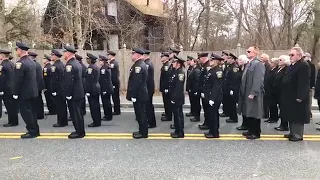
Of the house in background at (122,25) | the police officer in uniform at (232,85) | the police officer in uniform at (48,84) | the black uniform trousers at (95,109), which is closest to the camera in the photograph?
the black uniform trousers at (95,109)

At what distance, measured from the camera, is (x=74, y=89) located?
21.6 feet

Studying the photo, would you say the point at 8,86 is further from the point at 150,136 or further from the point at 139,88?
the point at 150,136

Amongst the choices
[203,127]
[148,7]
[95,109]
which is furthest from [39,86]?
→ [148,7]

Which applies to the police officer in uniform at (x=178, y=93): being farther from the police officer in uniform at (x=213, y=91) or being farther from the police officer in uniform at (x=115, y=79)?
the police officer in uniform at (x=115, y=79)

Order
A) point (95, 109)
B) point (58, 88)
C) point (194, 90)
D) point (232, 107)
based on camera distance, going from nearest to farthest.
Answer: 1. point (95, 109)
2. point (58, 88)
3. point (232, 107)
4. point (194, 90)

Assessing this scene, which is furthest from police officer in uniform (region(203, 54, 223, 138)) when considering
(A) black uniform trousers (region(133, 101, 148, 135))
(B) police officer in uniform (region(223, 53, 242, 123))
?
(B) police officer in uniform (region(223, 53, 242, 123))

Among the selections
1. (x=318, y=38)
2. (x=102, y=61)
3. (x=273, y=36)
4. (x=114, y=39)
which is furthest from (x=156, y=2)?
(x=102, y=61)

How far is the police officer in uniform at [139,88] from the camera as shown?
650cm

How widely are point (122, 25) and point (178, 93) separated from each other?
58.7 feet

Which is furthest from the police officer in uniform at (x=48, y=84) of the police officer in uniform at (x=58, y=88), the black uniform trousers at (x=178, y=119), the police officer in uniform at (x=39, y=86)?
the black uniform trousers at (x=178, y=119)

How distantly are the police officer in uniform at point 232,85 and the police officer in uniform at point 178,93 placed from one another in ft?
6.24

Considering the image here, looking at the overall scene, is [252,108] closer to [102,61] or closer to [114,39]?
[102,61]

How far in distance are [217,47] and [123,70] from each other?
1379cm

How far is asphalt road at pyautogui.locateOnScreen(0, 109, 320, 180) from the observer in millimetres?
4578
